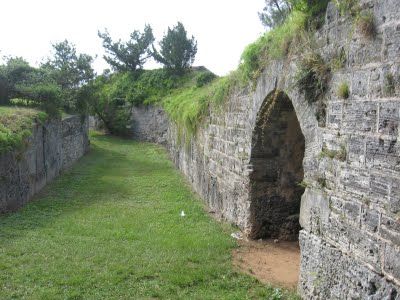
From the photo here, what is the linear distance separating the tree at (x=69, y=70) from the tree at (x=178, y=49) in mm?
6383

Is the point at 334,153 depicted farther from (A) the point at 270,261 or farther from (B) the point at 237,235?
(B) the point at 237,235

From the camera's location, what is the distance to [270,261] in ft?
20.3

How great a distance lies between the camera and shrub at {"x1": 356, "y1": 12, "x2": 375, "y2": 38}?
362 cm

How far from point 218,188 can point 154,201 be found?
74.4 inches

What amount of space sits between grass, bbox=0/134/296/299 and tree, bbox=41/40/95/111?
276 inches

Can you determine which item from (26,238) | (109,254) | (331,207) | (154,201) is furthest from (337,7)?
(154,201)

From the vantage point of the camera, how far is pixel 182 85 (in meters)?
24.0

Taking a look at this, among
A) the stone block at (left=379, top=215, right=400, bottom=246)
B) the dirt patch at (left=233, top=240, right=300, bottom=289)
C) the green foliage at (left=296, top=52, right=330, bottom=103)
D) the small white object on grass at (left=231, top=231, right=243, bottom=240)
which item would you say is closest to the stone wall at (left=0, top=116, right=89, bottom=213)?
the small white object on grass at (left=231, top=231, right=243, bottom=240)

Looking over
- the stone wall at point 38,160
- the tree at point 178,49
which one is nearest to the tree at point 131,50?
the tree at point 178,49

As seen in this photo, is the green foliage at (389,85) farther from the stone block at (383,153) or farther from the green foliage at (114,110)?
the green foliage at (114,110)

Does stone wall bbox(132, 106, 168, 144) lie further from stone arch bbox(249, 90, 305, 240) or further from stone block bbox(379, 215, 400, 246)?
stone block bbox(379, 215, 400, 246)

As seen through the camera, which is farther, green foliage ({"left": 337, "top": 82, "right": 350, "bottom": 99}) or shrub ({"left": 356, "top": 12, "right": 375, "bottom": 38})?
green foliage ({"left": 337, "top": 82, "right": 350, "bottom": 99})

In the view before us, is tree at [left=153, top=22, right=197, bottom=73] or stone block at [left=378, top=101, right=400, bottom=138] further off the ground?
tree at [left=153, top=22, right=197, bottom=73]

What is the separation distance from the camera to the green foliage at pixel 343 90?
3996mm
